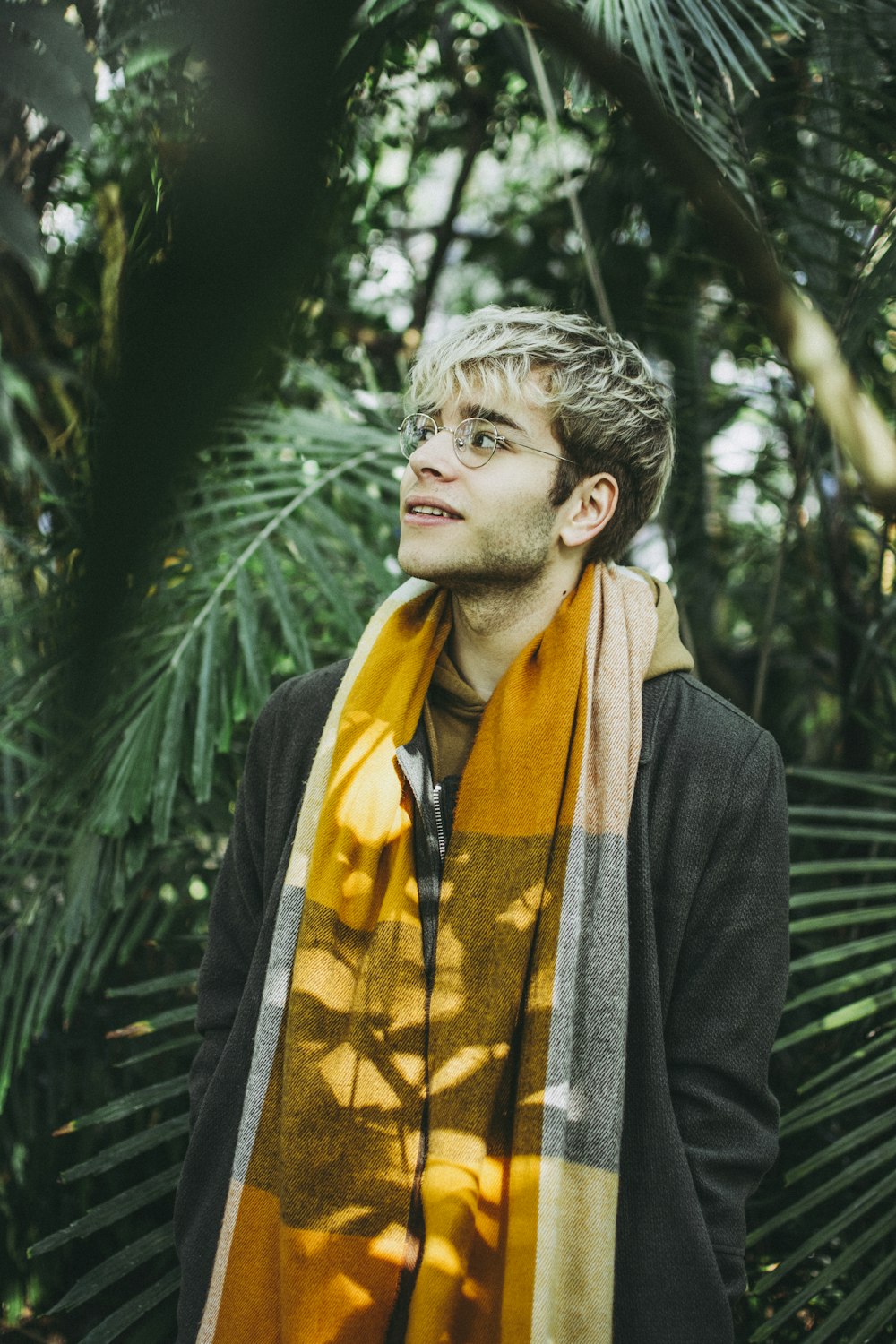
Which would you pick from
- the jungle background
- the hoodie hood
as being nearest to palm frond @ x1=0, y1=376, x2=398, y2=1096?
the jungle background

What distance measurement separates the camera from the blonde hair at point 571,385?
147cm

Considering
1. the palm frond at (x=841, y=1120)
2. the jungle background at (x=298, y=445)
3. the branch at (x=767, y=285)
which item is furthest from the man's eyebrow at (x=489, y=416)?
the branch at (x=767, y=285)

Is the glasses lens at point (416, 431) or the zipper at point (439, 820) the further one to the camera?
the glasses lens at point (416, 431)

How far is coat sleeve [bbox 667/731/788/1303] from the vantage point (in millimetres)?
1165

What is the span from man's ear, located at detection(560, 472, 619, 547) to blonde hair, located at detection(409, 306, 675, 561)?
0.05 ft

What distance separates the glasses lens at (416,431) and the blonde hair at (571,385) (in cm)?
3

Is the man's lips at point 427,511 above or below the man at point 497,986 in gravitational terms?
above

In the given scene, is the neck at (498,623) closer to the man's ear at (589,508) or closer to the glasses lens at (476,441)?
the man's ear at (589,508)

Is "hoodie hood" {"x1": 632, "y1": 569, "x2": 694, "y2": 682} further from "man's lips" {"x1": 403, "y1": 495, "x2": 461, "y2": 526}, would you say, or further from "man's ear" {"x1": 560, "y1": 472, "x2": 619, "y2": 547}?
"man's lips" {"x1": 403, "y1": 495, "x2": 461, "y2": 526}

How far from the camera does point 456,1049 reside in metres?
1.20

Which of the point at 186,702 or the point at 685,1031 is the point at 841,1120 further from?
the point at 186,702

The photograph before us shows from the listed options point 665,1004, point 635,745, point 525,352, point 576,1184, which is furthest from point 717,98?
point 576,1184

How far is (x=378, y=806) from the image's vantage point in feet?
4.32

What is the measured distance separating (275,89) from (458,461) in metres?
1.24
